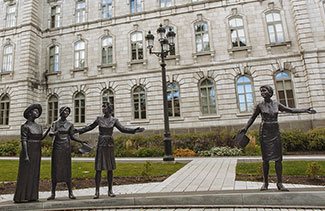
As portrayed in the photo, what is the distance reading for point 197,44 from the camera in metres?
19.7

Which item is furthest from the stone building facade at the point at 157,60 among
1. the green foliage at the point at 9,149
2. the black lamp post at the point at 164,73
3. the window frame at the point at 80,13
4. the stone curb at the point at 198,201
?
the stone curb at the point at 198,201

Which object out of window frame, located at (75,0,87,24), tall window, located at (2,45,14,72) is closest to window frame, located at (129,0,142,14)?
window frame, located at (75,0,87,24)

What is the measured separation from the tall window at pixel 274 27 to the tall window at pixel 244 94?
4178mm

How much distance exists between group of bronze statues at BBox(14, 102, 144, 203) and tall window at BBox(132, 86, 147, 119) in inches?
567

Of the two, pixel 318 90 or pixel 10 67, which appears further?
Result: pixel 10 67

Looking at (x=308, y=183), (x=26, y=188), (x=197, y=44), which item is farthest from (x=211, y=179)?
(x=197, y=44)

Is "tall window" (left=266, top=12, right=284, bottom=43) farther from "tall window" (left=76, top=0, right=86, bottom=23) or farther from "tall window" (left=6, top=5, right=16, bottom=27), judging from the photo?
"tall window" (left=6, top=5, right=16, bottom=27)

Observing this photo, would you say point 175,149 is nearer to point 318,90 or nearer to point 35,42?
point 318,90

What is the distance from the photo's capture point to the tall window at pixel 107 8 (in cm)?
2233

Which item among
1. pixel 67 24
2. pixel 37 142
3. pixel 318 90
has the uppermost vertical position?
pixel 67 24

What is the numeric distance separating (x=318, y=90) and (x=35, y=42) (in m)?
26.8

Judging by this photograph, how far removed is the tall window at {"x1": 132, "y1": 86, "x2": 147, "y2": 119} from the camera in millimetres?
19797

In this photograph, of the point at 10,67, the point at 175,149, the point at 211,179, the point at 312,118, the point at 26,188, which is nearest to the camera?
the point at 26,188

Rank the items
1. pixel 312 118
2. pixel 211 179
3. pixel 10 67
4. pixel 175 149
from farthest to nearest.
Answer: pixel 10 67 < pixel 312 118 < pixel 175 149 < pixel 211 179
